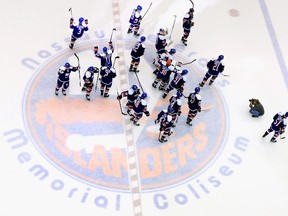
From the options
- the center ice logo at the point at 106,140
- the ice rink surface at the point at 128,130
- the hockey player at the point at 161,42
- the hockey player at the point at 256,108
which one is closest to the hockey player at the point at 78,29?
the ice rink surface at the point at 128,130

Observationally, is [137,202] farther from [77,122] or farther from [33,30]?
[33,30]

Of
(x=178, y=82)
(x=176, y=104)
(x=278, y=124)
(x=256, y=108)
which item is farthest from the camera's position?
(x=256, y=108)

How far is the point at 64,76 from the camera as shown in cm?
941

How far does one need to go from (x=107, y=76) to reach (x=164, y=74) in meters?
1.44

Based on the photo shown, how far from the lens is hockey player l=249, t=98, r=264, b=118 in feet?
34.0

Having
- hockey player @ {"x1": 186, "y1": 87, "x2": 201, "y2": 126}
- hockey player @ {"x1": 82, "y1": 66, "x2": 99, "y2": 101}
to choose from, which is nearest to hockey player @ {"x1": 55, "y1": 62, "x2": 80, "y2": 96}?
hockey player @ {"x1": 82, "y1": 66, "x2": 99, "y2": 101}

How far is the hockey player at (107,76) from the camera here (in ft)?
31.2

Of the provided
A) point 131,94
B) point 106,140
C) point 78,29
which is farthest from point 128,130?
point 78,29

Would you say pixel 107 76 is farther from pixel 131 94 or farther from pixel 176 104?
pixel 176 104

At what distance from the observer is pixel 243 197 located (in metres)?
9.08

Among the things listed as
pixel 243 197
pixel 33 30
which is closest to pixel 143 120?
pixel 243 197

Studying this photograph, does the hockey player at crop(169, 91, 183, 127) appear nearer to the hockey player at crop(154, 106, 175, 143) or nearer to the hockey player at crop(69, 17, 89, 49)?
the hockey player at crop(154, 106, 175, 143)

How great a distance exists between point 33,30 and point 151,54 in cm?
322

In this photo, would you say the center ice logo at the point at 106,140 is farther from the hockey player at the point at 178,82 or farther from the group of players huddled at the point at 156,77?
the hockey player at the point at 178,82
